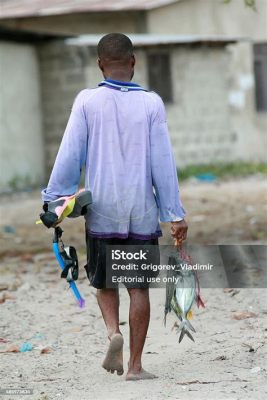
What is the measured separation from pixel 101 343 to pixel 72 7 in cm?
1370

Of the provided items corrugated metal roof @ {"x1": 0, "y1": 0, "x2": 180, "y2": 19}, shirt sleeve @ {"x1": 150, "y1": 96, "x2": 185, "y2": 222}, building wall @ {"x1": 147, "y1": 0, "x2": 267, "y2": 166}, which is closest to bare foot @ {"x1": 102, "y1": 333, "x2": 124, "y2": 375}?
shirt sleeve @ {"x1": 150, "y1": 96, "x2": 185, "y2": 222}

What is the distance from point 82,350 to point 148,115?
5.51 ft

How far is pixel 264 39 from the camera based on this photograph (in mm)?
20125

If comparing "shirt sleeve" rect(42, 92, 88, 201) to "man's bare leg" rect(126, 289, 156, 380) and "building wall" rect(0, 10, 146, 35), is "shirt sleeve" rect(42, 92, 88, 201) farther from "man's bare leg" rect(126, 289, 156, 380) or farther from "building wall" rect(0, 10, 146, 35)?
"building wall" rect(0, 10, 146, 35)

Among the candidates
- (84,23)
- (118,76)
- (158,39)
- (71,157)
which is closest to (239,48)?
(158,39)

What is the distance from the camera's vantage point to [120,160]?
4.61 m

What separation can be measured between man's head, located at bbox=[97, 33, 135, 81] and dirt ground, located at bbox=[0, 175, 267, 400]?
1.50m

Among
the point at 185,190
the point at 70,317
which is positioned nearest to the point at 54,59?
the point at 185,190

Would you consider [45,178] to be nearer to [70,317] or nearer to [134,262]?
[70,317]

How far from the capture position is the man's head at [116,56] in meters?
4.67

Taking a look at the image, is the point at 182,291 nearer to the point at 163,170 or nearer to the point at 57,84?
the point at 163,170

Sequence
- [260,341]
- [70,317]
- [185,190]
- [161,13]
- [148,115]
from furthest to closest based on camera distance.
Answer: [161,13] → [185,190] → [70,317] → [260,341] → [148,115]

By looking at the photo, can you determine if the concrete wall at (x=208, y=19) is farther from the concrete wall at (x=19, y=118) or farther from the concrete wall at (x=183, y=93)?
the concrete wall at (x=19, y=118)
